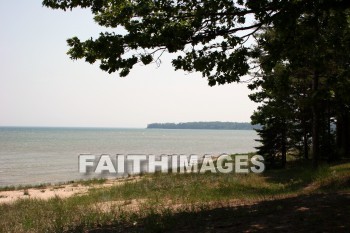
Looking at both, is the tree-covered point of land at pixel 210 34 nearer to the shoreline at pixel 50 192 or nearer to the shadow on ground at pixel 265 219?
the shadow on ground at pixel 265 219

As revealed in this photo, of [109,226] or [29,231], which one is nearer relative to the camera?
[109,226]

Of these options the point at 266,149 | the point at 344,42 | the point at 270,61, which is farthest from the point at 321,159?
the point at 270,61

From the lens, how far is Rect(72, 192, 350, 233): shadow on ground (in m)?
7.20

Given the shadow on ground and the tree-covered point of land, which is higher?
the tree-covered point of land

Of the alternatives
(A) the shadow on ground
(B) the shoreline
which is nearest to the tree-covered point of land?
(A) the shadow on ground

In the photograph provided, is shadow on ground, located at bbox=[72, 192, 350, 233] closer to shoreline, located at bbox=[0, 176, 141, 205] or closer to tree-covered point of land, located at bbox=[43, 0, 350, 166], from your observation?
tree-covered point of land, located at bbox=[43, 0, 350, 166]

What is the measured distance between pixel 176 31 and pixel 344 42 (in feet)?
23.8

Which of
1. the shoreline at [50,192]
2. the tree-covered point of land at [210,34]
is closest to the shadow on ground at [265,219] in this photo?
the tree-covered point of land at [210,34]

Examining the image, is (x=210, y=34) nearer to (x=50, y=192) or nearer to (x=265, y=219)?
(x=265, y=219)

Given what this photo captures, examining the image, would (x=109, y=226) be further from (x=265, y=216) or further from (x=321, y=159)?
(x=321, y=159)

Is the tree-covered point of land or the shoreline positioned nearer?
the tree-covered point of land

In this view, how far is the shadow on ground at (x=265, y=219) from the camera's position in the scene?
23.6 feet

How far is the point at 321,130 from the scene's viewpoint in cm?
2939

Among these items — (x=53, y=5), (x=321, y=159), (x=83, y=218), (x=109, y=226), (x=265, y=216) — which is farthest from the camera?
(x=321, y=159)
